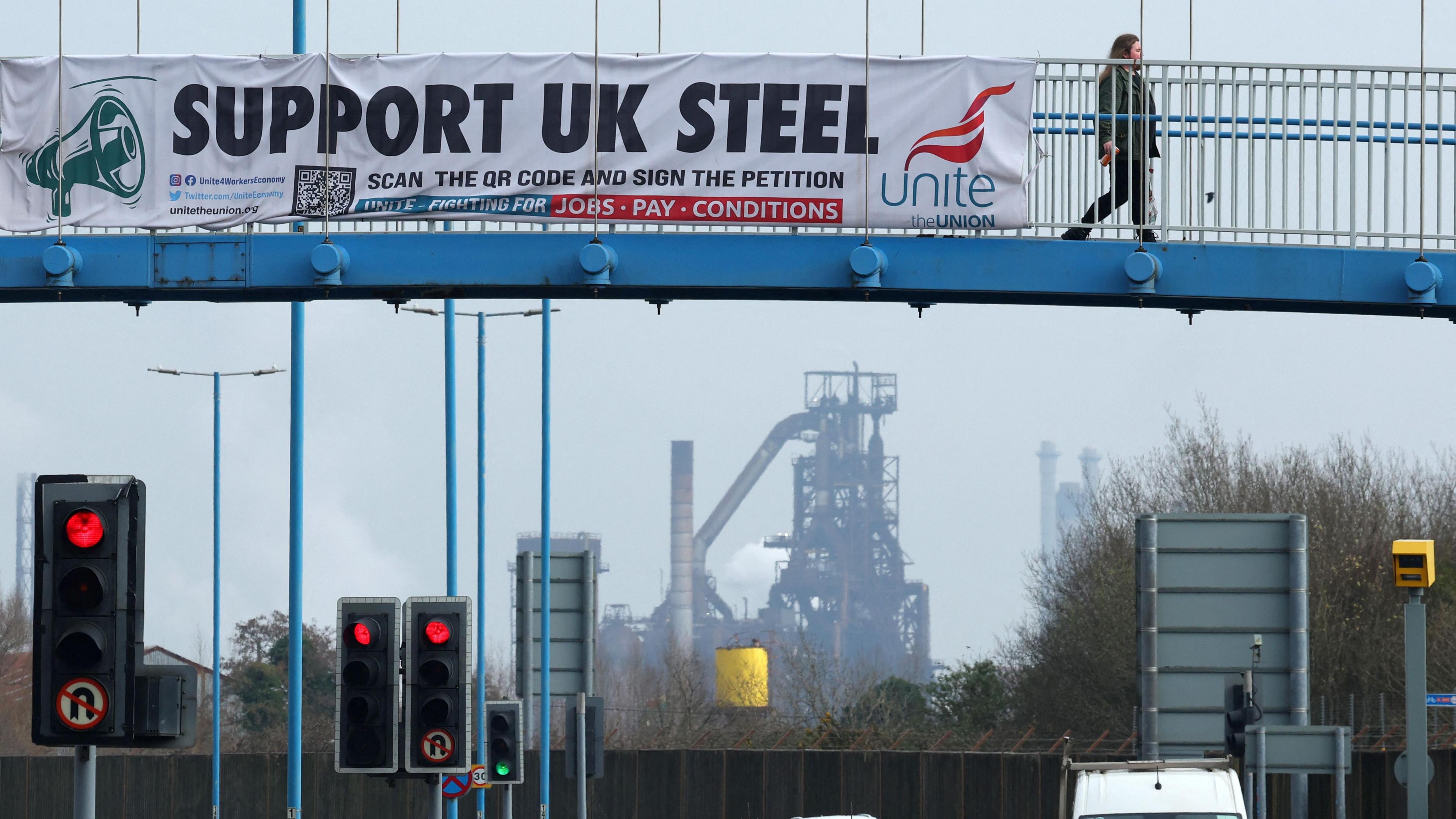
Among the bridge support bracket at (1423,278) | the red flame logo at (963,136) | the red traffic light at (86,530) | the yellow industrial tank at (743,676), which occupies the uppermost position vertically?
the red flame logo at (963,136)

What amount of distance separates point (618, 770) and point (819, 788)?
4.35 m

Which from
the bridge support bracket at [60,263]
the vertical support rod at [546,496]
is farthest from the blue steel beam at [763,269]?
the vertical support rod at [546,496]

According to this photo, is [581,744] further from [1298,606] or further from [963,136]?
[963,136]

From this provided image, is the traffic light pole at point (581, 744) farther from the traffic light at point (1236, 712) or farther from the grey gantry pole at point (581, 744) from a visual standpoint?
the traffic light at point (1236, 712)

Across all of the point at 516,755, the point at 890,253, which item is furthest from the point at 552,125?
the point at 516,755

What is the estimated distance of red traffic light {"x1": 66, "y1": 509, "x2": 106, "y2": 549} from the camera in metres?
10.8

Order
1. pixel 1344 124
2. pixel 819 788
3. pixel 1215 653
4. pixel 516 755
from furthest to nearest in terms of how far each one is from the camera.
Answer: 1. pixel 819 788
2. pixel 516 755
3. pixel 1215 653
4. pixel 1344 124

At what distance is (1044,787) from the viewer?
41531 mm

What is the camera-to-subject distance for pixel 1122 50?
15711 millimetres

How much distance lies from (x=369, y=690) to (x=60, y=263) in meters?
3.96

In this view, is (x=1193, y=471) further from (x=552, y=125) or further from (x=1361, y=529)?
(x=552, y=125)

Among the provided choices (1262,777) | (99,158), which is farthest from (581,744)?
(99,158)

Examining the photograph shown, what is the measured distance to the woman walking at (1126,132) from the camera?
51.0ft

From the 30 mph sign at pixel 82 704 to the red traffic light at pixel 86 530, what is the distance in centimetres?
67
